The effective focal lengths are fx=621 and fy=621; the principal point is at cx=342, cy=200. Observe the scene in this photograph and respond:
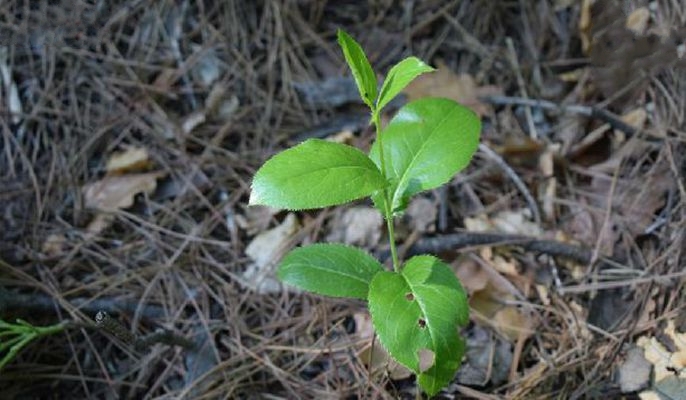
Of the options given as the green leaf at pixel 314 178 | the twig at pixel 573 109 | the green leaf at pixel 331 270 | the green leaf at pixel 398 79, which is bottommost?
the green leaf at pixel 331 270

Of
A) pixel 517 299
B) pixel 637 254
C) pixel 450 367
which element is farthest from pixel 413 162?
pixel 637 254

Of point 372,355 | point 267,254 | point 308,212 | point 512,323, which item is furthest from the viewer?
point 308,212

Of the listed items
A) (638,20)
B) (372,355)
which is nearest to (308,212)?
(372,355)

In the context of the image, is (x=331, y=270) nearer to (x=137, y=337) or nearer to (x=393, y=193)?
(x=393, y=193)

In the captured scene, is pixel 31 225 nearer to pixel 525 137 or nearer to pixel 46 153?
pixel 46 153

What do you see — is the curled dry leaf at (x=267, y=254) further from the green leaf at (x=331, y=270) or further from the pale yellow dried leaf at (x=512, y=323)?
the pale yellow dried leaf at (x=512, y=323)

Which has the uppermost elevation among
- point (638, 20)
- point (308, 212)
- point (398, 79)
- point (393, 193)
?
point (398, 79)

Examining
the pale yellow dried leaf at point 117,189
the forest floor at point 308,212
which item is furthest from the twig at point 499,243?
the pale yellow dried leaf at point 117,189
